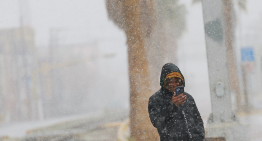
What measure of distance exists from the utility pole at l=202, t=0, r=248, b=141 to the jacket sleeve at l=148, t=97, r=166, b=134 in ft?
7.97

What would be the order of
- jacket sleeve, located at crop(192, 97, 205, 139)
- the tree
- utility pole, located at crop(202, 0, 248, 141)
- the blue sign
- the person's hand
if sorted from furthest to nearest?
the blue sign → the tree → utility pole, located at crop(202, 0, 248, 141) → jacket sleeve, located at crop(192, 97, 205, 139) → the person's hand

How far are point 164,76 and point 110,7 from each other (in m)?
4.64

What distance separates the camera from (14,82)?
28922 mm

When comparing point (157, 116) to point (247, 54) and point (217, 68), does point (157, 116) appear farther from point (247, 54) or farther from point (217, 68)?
point (247, 54)

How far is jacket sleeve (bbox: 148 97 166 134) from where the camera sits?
2018 mm

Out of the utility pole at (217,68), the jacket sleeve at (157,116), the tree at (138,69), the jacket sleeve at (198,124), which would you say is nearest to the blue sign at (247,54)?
the tree at (138,69)

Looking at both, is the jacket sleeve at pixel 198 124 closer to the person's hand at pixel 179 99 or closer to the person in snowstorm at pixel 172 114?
the person in snowstorm at pixel 172 114

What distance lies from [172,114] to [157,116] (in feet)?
0.35

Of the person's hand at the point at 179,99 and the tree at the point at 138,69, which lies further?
the tree at the point at 138,69

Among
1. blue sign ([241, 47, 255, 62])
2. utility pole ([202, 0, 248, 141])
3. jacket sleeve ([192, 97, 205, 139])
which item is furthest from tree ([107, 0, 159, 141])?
blue sign ([241, 47, 255, 62])

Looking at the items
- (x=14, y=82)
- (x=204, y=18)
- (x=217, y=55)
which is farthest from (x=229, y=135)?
(x=14, y=82)

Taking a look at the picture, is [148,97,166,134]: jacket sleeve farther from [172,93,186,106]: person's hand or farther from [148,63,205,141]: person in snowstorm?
[172,93,186,106]: person's hand

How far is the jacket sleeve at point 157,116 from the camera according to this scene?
2.02m

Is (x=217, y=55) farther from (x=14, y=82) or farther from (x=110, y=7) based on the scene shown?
(x=14, y=82)
